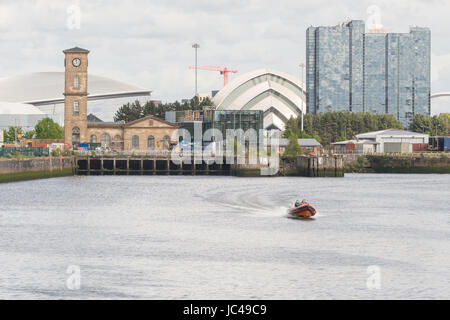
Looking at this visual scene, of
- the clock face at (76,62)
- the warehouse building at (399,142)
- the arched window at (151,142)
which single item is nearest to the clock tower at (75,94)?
the clock face at (76,62)

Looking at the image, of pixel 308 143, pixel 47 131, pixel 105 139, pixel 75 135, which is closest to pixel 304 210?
pixel 308 143

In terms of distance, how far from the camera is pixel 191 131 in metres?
178

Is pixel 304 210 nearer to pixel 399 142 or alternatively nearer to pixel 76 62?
pixel 399 142

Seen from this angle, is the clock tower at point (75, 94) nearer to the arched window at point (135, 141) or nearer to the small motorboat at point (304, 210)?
the arched window at point (135, 141)

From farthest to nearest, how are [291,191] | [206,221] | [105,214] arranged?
[291,191], [105,214], [206,221]

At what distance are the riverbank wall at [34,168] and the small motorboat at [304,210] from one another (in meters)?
46.6

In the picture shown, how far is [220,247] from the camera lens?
→ 45.1 meters

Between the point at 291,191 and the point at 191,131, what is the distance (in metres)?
90.2

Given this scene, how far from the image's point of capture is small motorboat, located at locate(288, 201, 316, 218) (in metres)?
60.2

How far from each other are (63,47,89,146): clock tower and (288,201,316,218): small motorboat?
107589 mm

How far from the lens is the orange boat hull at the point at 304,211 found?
6025 cm
